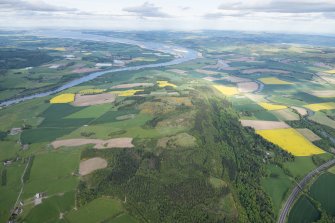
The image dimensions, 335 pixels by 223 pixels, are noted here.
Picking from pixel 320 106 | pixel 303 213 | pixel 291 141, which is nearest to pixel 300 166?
pixel 291 141

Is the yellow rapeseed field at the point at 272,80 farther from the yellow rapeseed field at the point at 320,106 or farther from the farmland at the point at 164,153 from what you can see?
the yellow rapeseed field at the point at 320,106

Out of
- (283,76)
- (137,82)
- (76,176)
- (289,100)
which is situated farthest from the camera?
(283,76)

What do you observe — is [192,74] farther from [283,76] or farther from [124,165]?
[124,165]

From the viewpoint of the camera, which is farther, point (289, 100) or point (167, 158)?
point (289, 100)

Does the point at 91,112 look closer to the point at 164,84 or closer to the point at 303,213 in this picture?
the point at 164,84

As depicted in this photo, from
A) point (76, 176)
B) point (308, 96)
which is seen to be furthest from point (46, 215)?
point (308, 96)

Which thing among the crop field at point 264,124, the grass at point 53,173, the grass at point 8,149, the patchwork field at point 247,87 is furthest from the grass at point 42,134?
the patchwork field at point 247,87
